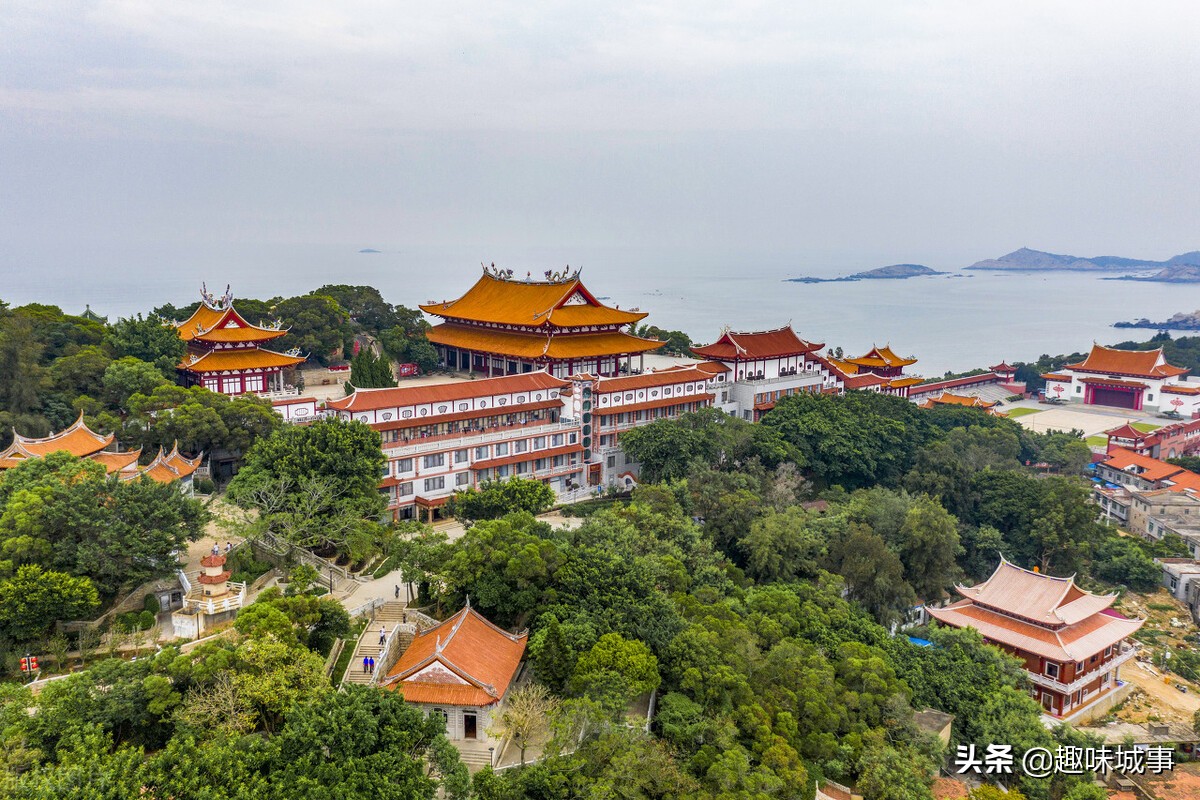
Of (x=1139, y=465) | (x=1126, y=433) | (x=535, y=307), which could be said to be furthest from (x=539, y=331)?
(x=1126, y=433)

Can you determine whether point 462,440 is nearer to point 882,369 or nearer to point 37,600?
point 37,600

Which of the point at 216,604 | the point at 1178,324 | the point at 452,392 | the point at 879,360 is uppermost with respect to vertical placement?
the point at 452,392

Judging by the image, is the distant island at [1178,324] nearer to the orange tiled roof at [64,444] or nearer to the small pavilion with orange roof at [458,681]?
the small pavilion with orange roof at [458,681]

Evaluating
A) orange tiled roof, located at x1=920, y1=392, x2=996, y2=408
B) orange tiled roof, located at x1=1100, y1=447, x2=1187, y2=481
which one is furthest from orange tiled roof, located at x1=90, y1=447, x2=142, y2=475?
orange tiled roof, located at x1=1100, y1=447, x2=1187, y2=481

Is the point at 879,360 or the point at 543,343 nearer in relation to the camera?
the point at 543,343

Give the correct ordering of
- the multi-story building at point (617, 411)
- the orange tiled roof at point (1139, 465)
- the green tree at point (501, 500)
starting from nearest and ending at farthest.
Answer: the green tree at point (501, 500) → the multi-story building at point (617, 411) → the orange tiled roof at point (1139, 465)

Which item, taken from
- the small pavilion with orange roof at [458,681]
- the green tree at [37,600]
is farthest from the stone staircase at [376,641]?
the green tree at [37,600]
